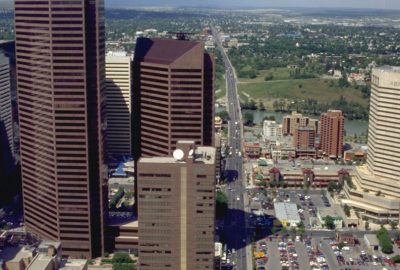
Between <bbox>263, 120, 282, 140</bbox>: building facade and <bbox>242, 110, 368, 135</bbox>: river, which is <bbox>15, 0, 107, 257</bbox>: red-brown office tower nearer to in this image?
<bbox>263, 120, 282, 140</bbox>: building facade

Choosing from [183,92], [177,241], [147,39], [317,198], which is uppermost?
[147,39]

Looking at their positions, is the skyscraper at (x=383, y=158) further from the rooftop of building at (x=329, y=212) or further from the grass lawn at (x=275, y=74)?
the grass lawn at (x=275, y=74)

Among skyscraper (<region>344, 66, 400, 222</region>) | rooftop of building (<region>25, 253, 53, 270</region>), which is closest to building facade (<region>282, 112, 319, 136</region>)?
skyscraper (<region>344, 66, 400, 222</region>)

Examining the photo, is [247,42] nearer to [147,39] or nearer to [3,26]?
[3,26]

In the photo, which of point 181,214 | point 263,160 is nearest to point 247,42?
point 263,160

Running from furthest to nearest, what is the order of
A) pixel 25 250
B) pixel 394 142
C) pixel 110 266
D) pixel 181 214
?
pixel 394 142 < pixel 110 266 < pixel 181 214 < pixel 25 250

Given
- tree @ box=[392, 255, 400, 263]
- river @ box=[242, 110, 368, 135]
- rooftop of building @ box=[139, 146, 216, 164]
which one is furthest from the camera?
river @ box=[242, 110, 368, 135]

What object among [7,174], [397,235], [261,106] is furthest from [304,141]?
[7,174]
